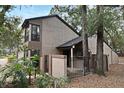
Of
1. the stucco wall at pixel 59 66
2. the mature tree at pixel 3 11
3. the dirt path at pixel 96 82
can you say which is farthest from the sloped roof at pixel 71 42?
the mature tree at pixel 3 11

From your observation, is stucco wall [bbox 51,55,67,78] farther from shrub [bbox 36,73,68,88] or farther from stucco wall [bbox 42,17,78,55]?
stucco wall [bbox 42,17,78,55]

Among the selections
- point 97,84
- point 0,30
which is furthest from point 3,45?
point 97,84

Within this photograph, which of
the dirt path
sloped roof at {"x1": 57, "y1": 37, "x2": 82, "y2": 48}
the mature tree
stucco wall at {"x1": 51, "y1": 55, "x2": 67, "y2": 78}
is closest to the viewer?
the dirt path

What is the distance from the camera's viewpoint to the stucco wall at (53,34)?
1084cm

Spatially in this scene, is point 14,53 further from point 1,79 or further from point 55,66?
point 1,79

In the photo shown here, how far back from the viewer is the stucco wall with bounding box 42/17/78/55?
35.6 ft

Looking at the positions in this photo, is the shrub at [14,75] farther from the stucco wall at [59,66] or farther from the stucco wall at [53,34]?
the stucco wall at [53,34]

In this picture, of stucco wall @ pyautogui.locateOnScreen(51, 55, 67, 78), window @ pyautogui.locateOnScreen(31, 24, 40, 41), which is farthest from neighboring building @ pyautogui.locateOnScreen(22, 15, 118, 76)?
stucco wall @ pyautogui.locateOnScreen(51, 55, 67, 78)

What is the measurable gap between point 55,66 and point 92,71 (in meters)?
1.65

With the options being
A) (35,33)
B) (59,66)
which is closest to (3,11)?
(59,66)

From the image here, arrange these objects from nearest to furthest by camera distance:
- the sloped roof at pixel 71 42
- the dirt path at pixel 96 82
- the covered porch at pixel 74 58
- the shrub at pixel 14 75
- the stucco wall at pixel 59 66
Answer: the shrub at pixel 14 75 < the dirt path at pixel 96 82 < the stucco wall at pixel 59 66 < the covered porch at pixel 74 58 < the sloped roof at pixel 71 42

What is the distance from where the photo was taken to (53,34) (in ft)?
36.5

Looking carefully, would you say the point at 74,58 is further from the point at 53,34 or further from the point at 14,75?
the point at 14,75

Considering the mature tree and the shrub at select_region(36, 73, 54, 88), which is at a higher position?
the mature tree
